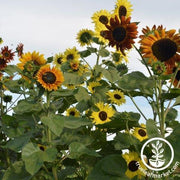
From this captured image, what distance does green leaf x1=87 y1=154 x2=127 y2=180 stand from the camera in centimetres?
179

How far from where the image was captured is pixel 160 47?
1753 mm

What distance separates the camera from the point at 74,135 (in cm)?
203

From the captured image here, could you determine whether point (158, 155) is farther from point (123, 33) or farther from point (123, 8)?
point (123, 8)

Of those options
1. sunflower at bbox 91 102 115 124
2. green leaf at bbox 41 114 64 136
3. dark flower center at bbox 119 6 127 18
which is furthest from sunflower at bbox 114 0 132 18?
green leaf at bbox 41 114 64 136

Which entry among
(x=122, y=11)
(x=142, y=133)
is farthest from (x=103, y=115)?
(x=122, y=11)

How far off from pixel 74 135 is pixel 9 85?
26.6 inches

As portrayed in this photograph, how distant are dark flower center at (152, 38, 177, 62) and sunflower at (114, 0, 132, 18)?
91 cm

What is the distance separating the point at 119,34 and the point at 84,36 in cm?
133

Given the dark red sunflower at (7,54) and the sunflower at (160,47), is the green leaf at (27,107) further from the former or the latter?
the dark red sunflower at (7,54)

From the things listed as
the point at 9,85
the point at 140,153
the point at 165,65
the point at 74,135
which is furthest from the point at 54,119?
the point at 9,85

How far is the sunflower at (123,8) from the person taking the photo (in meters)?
2.64

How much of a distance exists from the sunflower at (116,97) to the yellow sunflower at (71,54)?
609mm

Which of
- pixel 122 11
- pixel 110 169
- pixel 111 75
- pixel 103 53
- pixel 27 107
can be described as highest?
pixel 122 11

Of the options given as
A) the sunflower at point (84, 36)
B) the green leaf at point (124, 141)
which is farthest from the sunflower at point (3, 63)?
the green leaf at point (124, 141)
